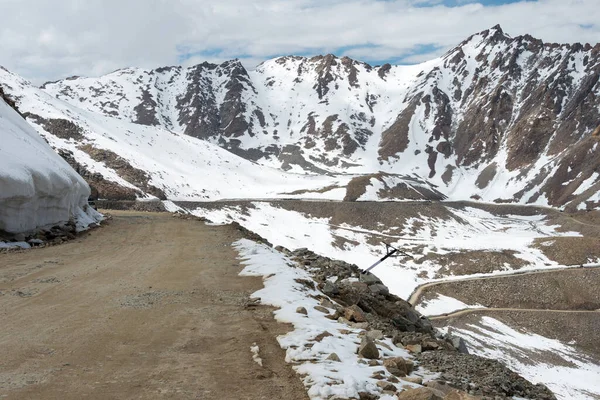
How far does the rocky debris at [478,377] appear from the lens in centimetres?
689

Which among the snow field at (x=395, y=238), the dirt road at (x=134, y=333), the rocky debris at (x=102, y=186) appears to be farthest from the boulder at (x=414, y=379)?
the rocky debris at (x=102, y=186)

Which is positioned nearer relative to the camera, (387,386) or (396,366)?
(387,386)

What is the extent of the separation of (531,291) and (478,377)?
62.7 metres

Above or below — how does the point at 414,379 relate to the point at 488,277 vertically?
above

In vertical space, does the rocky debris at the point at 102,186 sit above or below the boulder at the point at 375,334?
below

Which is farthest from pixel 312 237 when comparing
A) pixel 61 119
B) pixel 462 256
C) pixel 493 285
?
pixel 61 119

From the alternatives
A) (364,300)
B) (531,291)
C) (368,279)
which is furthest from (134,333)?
(531,291)

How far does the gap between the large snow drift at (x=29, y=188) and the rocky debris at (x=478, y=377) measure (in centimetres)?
1764

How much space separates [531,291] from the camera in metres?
62.6

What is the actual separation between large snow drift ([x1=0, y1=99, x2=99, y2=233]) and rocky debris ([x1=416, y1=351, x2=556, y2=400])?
1764 centimetres

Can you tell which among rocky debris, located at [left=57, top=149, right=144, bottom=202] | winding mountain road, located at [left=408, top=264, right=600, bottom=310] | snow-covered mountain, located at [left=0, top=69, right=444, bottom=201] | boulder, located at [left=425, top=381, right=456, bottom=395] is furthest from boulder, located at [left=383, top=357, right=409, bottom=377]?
rocky debris, located at [left=57, top=149, right=144, bottom=202]

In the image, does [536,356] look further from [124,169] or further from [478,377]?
[124,169]

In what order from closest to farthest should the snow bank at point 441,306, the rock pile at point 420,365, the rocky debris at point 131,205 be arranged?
the rock pile at point 420,365 < the snow bank at point 441,306 < the rocky debris at point 131,205

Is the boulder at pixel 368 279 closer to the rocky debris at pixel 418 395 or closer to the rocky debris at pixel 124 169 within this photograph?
the rocky debris at pixel 418 395
